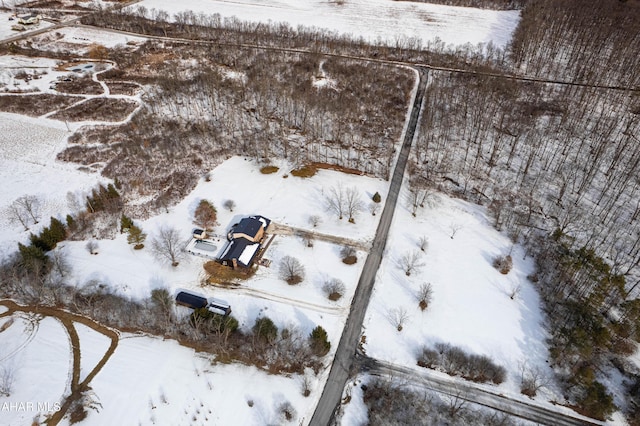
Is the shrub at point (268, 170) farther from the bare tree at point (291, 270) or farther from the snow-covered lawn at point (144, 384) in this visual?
the snow-covered lawn at point (144, 384)

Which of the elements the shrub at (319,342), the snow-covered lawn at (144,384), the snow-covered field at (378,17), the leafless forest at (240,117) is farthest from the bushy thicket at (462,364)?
the snow-covered field at (378,17)

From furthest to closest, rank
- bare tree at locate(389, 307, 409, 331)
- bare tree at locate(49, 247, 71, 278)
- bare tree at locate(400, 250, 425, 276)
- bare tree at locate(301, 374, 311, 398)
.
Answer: bare tree at locate(400, 250, 425, 276)
bare tree at locate(49, 247, 71, 278)
bare tree at locate(389, 307, 409, 331)
bare tree at locate(301, 374, 311, 398)

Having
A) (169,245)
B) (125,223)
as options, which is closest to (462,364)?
(169,245)

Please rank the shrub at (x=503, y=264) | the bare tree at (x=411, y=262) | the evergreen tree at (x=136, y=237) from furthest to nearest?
1. the evergreen tree at (x=136, y=237)
2. the bare tree at (x=411, y=262)
3. the shrub at (x=503, y=264)

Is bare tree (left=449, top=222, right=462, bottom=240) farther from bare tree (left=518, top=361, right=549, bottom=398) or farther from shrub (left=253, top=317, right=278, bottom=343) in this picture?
shrub (left=253, top=317, right=278, bottom=343)

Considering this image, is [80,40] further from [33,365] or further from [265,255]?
[33,365]

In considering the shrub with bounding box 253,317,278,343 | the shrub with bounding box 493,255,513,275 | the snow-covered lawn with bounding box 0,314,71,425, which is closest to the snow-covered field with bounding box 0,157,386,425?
the snow-covered lawn with bounding box 0,314,71,425
